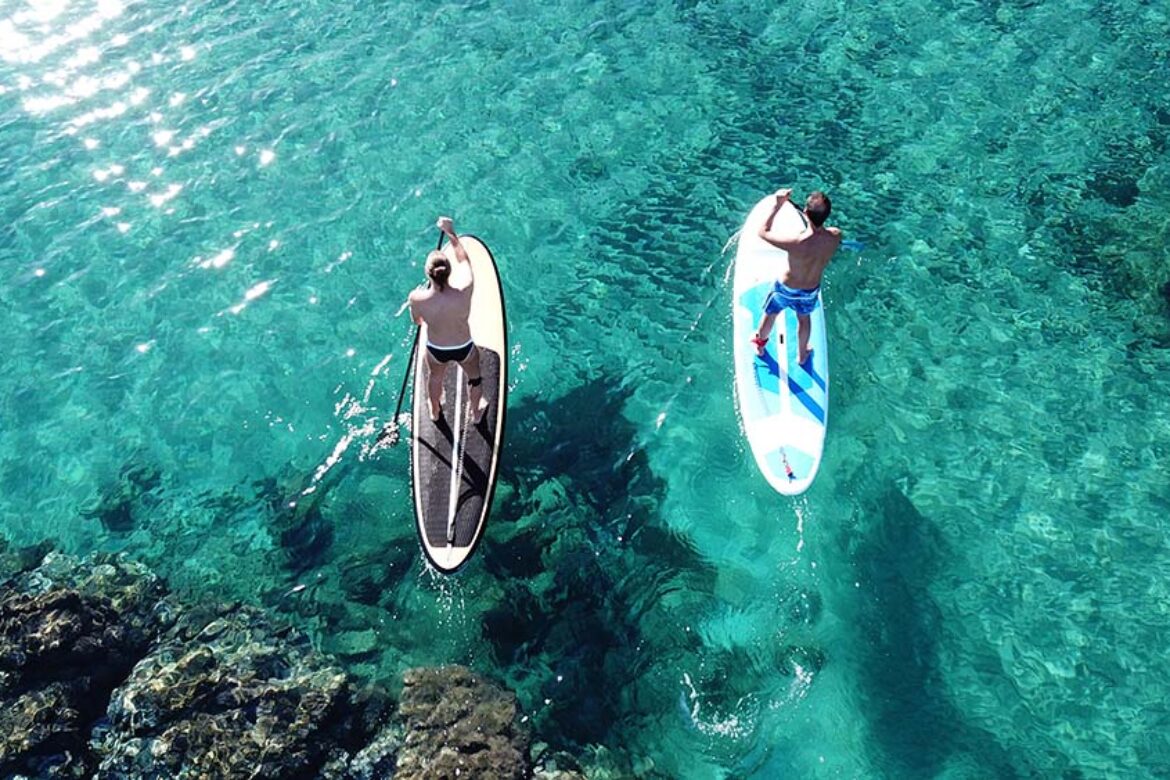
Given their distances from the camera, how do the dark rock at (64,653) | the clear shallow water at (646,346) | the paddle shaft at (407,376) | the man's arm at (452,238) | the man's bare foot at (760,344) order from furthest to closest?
the man's bare foot at (760,344) < the paddle shaft at (407,376) < the man's arm at (452,238) < the clear shallow water at (646,346) < the dark rock at (64,653)

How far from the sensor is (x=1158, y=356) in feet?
42.4

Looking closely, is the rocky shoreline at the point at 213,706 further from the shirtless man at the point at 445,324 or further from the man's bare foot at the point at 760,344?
the man's bare foot at the point at 760,344

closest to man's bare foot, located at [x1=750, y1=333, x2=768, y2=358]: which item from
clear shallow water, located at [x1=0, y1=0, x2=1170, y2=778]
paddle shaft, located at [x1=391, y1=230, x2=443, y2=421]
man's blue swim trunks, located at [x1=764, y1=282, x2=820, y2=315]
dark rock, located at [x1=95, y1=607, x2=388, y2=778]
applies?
man's blue swim trunks, located at [x1=764, y1=282, x2=820, y2=315]

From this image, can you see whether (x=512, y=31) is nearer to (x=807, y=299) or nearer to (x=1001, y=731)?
(x=807, y=299)

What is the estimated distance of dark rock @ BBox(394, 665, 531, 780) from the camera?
31.9 feet

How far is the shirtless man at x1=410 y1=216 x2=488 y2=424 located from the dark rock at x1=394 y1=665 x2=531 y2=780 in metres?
3.43

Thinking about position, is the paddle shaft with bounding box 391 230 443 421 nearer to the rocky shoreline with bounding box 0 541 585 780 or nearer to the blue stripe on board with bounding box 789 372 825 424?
the rocky shoreline with bounding box 0 541 585 780

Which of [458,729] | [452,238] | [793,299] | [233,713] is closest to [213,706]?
[233,713]

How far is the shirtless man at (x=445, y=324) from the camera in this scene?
10.3m

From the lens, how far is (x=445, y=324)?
34.8 ft

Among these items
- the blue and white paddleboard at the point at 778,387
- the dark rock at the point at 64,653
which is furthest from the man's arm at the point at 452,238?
the dark rock at the point at 64,653

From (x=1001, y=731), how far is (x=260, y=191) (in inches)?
556

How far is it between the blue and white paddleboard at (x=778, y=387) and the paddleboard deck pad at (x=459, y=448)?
11.3 ft

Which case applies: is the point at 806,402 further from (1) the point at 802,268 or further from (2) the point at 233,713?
(2) the point at 233,713
